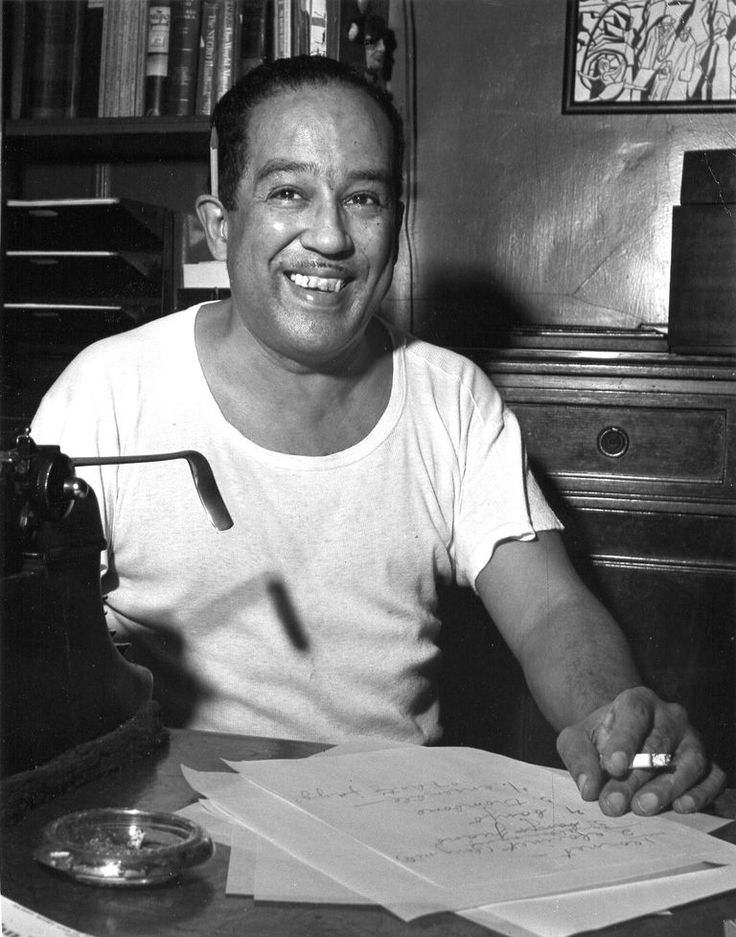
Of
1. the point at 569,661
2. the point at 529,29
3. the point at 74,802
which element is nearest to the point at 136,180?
the point at 529,29

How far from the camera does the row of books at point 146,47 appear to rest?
1892 millimetres

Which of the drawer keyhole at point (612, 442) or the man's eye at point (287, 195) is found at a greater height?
the man's eye at point (287, 195)

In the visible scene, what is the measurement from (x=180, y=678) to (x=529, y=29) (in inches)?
62.3

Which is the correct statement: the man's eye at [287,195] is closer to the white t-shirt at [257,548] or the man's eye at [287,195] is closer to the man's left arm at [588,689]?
the white t-shirt at [257,548]

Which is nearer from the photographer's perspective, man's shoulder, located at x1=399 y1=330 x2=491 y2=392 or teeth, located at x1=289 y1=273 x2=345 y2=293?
teeth, located at x1=289 y1=273 x2=345 y2=293

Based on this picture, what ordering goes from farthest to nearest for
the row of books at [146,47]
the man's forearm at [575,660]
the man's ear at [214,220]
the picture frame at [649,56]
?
1. the picture frame at [649,56]
2. the row of books at [146,47]
3. the man's ear at [214,220]
4. the man's forearm at [575,660]

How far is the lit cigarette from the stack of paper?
5 cm

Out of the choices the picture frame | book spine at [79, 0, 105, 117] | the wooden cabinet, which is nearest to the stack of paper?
the wooden cabinet

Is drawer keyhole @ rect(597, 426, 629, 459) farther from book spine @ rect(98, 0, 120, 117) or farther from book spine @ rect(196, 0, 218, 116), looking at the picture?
book spine @ rect(98, 0, 120, 117)

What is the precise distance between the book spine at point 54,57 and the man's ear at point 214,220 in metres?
0.73

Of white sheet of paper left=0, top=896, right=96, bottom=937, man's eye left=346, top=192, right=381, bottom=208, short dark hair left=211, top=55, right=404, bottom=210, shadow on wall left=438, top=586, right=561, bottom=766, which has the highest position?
short dark hair left=211, top=55, right=404, bottom=210

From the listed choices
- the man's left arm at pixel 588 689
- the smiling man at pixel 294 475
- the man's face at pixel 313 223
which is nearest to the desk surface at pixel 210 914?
the man's left arm at pixel 588 689

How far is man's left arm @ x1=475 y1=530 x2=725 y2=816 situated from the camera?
0.82 meters

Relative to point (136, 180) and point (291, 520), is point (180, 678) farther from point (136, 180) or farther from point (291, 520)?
point (136, 180)
